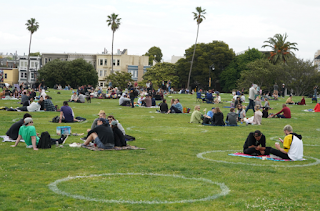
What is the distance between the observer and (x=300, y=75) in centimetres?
6231

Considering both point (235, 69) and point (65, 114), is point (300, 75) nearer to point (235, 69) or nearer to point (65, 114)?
point (235, 69)

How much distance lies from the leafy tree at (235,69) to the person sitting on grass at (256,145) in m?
81.7

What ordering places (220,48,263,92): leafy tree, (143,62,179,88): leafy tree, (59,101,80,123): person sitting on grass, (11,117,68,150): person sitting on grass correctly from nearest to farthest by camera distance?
(11,117,68,150): person sitting on grass < (59,101,80,123): person sitting on grass < (220,48,263,92): leafy tree < (143,62,179,88): leafy tree

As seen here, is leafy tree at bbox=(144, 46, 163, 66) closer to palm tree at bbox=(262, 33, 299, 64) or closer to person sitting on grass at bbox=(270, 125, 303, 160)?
palm tree at bbox=(262, 33, 299, 64)

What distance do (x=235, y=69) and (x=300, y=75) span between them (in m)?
32.6

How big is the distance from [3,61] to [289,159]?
173319mm

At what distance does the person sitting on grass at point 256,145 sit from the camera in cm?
1253

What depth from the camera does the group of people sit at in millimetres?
12016

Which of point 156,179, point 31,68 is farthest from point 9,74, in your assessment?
point 156,179

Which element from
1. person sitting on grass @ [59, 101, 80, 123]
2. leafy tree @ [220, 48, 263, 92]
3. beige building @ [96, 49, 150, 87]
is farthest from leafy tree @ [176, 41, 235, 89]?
person sitting on grass @ [59, 101, 80, 123]

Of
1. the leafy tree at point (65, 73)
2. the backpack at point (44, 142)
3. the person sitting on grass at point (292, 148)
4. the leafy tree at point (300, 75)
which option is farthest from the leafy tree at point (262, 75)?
the backpack at point (44, 142)

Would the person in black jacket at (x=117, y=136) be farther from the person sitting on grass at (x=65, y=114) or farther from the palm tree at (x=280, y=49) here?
the palm tree at (x=280, y=49)

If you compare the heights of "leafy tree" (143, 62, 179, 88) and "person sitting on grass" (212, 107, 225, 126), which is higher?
"leafy tree" (143, 62, 179, 88)

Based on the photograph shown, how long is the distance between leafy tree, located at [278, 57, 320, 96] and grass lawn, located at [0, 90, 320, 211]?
48.9 m
